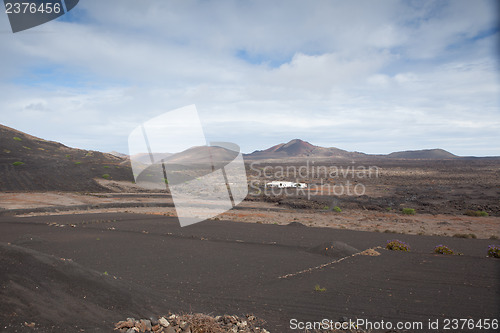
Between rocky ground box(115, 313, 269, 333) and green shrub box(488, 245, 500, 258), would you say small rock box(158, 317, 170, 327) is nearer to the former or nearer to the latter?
rocky ground box(115, 313, 269, 333)

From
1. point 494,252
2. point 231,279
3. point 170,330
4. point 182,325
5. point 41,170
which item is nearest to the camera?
point 170,330

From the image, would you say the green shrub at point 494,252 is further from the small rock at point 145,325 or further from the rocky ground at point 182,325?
the small rock at point 145,325

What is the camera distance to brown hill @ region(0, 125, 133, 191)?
47.7m

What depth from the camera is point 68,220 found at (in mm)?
24750

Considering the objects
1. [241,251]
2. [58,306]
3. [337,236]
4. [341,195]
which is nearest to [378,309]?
[58,306]

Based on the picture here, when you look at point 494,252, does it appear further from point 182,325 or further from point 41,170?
point 41,170

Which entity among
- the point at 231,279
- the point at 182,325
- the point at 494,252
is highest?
the point at 182,325

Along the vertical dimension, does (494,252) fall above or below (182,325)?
below

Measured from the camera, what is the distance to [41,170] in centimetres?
5375

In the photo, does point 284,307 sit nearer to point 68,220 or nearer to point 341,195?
point 68,220

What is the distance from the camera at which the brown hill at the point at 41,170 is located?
A: 4772 cm

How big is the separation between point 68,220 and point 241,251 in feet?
52.7

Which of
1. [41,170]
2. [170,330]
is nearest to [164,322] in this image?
[170,330]

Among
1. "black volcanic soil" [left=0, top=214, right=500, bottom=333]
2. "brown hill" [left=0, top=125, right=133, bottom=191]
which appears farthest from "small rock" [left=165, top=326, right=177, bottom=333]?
"brown hill" [left=0, top=125, right=133, bottom=191]
